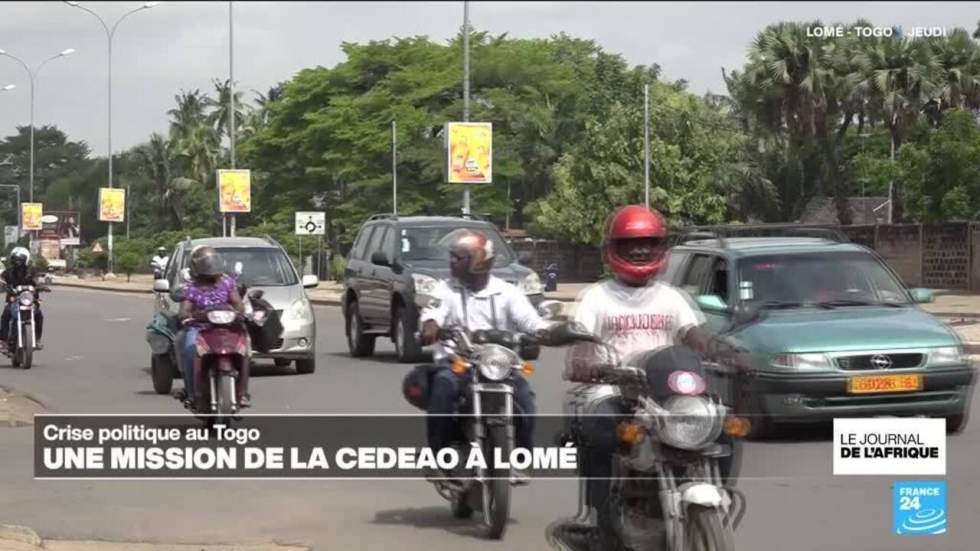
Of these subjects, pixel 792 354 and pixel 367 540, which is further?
pixel 792 354

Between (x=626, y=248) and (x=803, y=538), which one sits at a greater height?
(x=626, y=248)

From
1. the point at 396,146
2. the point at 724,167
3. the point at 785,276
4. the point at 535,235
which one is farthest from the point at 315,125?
the point at 785,276

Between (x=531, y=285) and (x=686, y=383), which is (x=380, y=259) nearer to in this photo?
(x=531, y=285)

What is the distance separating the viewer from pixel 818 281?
13.8 m

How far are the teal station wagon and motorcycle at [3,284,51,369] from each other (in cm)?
1048

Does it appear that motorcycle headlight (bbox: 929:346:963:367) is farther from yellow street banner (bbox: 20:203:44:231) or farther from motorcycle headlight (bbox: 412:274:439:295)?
yellow street banner (bbox: 20:203:44:231)

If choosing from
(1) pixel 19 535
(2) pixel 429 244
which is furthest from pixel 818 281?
(2) pixel 429 244

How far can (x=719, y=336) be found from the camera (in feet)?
43.6

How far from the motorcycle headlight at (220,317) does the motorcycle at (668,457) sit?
675cm

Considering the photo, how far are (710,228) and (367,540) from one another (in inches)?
300

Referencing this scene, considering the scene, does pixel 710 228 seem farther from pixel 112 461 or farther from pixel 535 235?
pixel 535 235

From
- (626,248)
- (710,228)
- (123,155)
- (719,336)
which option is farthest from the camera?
(123,155)

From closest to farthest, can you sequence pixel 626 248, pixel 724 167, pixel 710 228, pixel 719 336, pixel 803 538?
1. pixel 626 248
2. pixel 803 538
3. pixel 719 336
4. pixel 710 228
5. pixel 724 167

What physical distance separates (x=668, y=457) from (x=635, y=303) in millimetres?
1170
